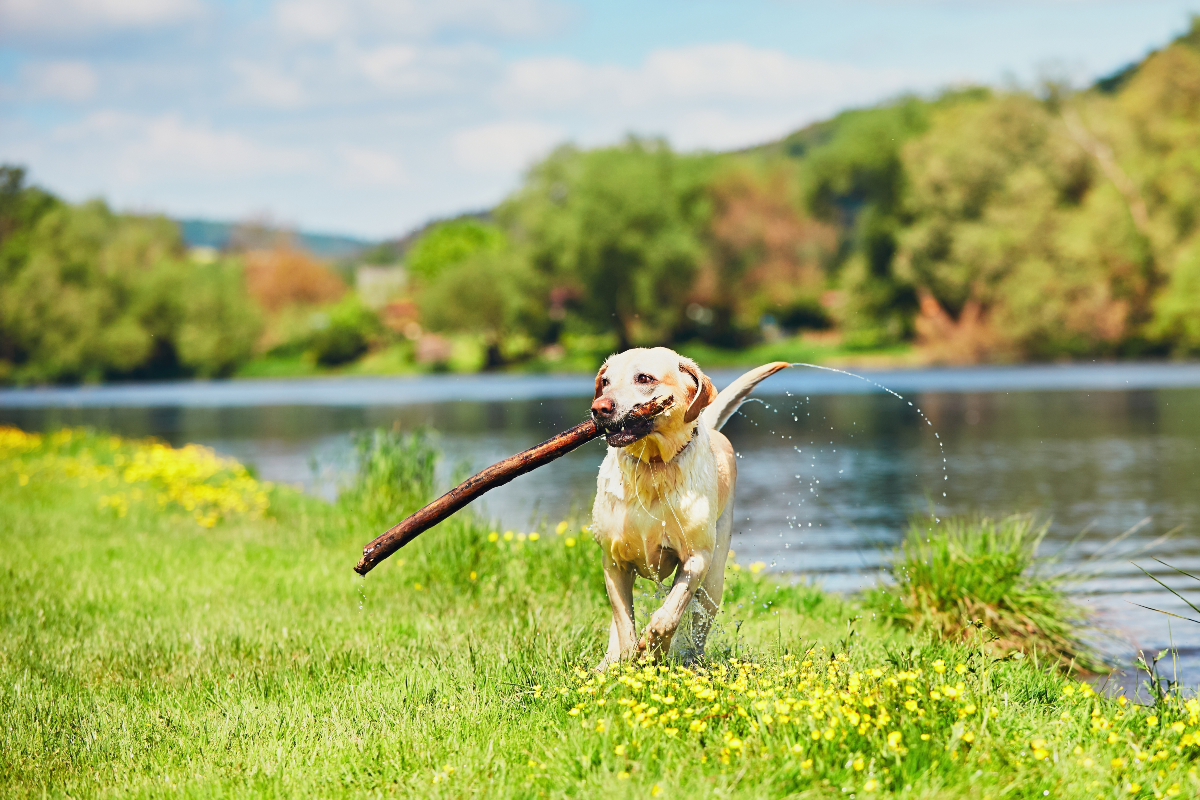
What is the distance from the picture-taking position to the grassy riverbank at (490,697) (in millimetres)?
4277

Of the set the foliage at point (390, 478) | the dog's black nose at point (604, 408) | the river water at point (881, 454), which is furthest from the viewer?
the river water at point (881, 454)

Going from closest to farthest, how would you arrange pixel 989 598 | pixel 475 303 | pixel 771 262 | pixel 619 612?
pixel 619 612
pixel 989 598
pixel 475 303
pixel 771 262

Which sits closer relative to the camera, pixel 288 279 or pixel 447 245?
pixel 288 279

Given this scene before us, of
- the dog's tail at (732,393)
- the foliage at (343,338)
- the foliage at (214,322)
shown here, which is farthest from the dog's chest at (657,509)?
the foliage at (343,338)

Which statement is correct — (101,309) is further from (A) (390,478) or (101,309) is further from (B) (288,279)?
(A) (390,478)

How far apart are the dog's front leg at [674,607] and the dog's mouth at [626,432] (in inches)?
29.7

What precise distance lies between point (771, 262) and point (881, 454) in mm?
50603

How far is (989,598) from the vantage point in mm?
8000

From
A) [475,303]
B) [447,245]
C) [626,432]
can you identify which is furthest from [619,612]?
[447,245]

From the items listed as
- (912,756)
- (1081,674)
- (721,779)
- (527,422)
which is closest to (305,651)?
(721,779)

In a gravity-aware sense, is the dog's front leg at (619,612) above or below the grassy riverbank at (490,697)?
above

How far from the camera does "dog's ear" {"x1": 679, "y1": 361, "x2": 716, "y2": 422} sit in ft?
17.8

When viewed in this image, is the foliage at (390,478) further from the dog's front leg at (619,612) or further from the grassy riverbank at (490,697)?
the dog's front leg at (619,612)

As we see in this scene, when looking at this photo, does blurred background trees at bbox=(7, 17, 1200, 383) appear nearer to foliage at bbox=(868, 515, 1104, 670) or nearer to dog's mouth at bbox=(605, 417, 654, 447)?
foliage at bbox=(868, 515, 1104, 670)
